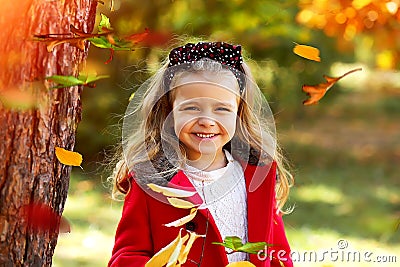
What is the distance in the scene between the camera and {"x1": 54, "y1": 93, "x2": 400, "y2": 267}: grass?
4.88 metres

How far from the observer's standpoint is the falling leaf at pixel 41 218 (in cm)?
171

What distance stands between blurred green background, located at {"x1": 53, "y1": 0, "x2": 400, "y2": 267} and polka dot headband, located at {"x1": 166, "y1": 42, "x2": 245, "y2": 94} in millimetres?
1814

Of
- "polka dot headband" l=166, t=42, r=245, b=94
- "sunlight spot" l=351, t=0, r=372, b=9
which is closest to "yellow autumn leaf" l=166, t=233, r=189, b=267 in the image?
"polka dot headband" l=166, t=42, r=245, b=94

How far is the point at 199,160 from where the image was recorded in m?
1.99

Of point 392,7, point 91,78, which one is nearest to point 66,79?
point 91,78

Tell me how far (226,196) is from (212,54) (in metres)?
0.39

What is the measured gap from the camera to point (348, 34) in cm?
620

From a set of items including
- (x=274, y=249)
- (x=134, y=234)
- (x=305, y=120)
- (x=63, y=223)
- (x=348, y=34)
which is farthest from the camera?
(x=305, y=120)

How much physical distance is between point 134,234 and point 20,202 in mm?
361

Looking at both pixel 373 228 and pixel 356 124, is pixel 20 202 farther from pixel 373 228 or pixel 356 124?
pixel 356 124

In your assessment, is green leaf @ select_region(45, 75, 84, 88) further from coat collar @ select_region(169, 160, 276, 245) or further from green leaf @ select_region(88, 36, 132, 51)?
coat collar @ select_region(169, 160, 276, 245)

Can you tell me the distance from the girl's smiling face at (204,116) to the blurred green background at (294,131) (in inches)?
75.1

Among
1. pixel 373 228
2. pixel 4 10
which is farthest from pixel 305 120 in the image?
pixel 4 10

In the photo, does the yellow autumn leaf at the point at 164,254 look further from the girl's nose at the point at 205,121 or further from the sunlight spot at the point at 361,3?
the sunlight spot at the point at 361,3
